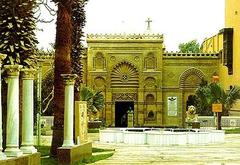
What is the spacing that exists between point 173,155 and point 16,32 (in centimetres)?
801

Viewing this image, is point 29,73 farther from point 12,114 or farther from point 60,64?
point 60,64

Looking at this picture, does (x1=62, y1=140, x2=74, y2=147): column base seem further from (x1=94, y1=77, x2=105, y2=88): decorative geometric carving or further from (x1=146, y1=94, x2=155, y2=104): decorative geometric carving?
(x1=146, y1=94, x2=155, y2=104): decorative geometric carving

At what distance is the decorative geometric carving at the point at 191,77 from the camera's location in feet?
163

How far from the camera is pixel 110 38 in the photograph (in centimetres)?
4941

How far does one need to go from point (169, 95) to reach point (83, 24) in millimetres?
25601

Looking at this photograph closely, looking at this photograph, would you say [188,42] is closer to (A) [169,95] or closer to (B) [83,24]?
(A) [169,95]

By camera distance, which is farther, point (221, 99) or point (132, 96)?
point (132, 96)

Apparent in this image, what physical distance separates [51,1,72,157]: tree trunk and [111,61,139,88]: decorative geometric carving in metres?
30.0

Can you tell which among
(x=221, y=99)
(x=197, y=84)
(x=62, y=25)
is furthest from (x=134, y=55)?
(x=62, y=25)

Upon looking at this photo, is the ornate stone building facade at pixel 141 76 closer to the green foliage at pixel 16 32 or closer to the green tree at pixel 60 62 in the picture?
the green tree at pixel 60 62

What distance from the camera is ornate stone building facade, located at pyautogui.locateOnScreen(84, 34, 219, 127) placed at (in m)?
48.9

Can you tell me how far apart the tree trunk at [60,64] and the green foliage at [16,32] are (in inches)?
127

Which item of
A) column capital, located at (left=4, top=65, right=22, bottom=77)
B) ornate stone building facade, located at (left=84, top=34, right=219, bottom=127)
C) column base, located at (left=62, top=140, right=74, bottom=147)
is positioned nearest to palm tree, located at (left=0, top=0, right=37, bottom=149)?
column capital, located at (left=4, top=65, right=22, bottom=77)

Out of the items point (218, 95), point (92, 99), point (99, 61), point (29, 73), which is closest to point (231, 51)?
point (218, 95)
